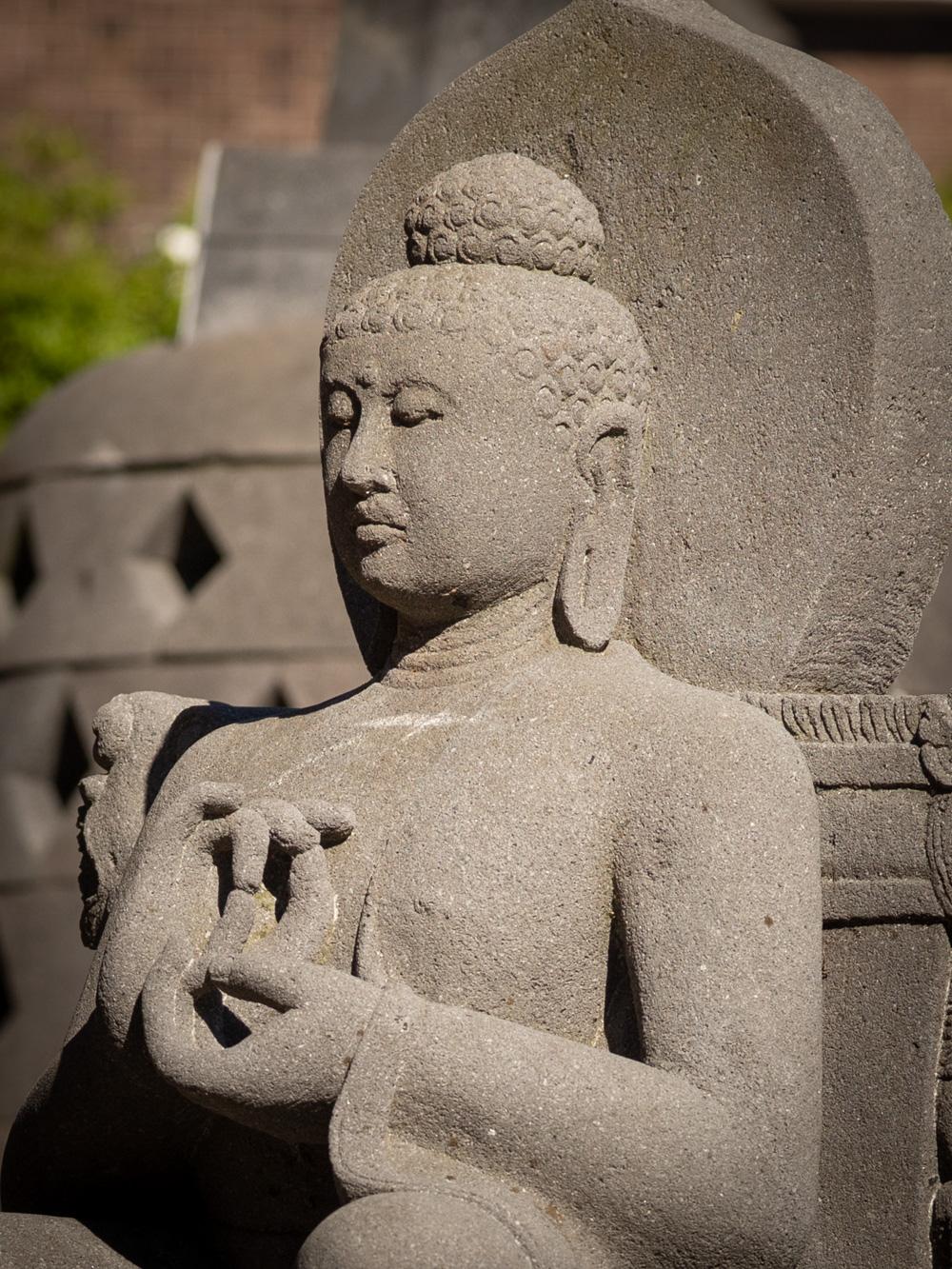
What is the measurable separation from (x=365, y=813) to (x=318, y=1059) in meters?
0.55

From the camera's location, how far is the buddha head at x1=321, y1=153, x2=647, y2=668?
3.72m

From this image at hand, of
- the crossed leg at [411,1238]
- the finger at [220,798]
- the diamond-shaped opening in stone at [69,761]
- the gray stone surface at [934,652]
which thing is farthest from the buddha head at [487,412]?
the diamond-shaped opening in stone at [69,761]

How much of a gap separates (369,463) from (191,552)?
17.3 feet

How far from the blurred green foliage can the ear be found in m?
8.92

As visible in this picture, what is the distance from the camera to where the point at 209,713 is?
4.29 metres

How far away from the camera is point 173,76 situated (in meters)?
16.4

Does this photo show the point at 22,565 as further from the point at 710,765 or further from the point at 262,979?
the point at 710,765

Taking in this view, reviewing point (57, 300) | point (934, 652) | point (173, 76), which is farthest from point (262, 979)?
point (173, 76)

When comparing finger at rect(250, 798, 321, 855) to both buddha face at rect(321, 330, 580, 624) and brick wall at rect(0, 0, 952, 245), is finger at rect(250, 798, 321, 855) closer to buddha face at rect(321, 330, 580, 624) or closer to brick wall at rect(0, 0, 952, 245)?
buddha face at rect(321, 330, 580, 624)

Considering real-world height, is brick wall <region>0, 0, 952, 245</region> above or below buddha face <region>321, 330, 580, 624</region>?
above

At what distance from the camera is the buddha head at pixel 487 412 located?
3.72 metres

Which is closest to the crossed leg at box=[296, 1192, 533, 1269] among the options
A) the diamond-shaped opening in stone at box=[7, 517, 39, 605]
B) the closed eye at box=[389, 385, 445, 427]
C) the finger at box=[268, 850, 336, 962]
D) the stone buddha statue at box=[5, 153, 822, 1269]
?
the stone buddha statue at box=[5, 153, 822, 1269]

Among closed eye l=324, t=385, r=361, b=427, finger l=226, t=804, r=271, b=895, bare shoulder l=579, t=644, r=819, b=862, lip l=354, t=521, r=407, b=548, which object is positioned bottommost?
finger l=226, t=804, r=271, b=895

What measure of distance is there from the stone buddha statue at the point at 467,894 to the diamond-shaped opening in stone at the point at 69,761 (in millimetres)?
4588
